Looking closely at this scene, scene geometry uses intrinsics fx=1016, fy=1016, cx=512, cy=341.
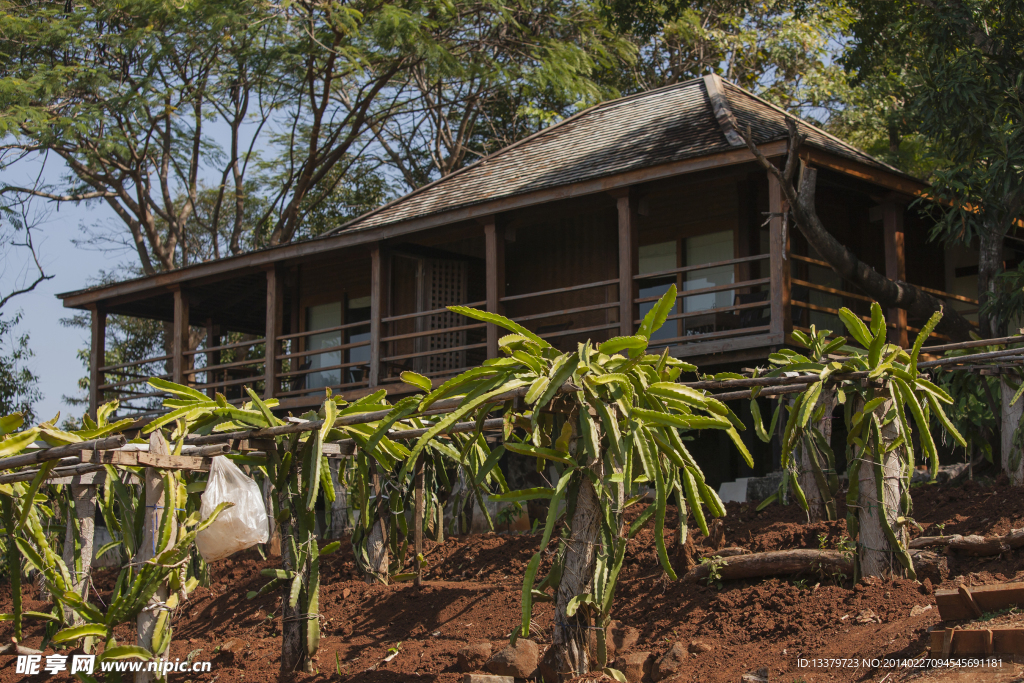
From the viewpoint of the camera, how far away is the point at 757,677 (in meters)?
6.38

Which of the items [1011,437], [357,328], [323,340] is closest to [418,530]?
[1011,437]

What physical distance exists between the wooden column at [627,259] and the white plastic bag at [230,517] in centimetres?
632

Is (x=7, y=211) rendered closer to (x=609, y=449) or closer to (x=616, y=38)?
(x=616, y=38)

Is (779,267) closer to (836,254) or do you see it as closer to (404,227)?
(836,254)

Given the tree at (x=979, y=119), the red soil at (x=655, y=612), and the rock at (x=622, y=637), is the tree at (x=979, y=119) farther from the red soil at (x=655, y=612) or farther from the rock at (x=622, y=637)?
the rock at (x=622, y=637)

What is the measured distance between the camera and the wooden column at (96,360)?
17406mm

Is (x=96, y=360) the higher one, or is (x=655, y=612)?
(x=96, y=360)

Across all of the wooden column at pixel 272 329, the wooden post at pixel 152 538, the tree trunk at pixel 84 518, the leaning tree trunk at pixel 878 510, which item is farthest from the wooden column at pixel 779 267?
the wooden column at pixel 272 329

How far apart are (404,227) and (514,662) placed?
28.3ft

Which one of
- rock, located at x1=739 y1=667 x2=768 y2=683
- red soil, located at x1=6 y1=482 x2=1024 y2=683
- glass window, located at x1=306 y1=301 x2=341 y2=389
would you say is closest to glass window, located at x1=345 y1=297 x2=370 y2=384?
glass window, located at x1=306 y1=301 x2=341 y2=389

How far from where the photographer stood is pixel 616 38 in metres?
22.6

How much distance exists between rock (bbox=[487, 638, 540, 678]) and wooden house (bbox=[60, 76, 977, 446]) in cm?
544

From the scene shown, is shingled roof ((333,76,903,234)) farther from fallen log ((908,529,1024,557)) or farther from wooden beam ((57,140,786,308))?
fallen log ((908,529,1024,557))

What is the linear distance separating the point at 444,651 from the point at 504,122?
18.9m
